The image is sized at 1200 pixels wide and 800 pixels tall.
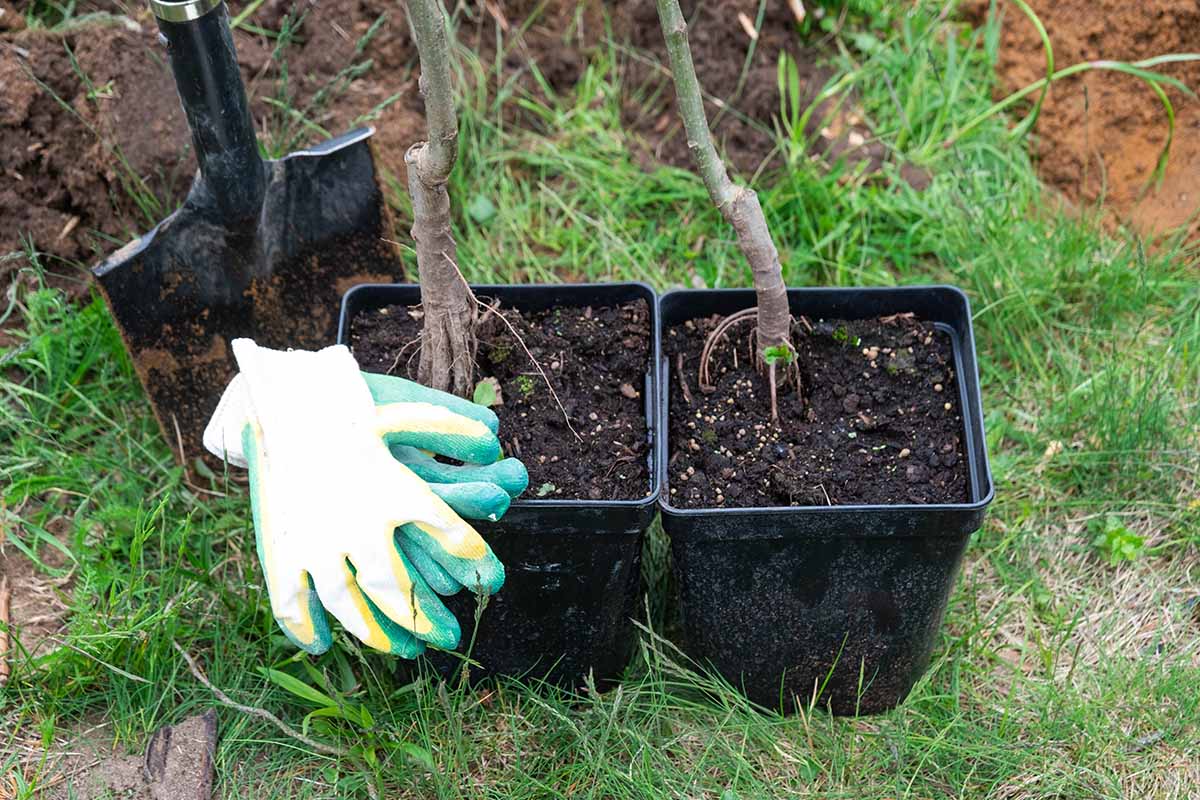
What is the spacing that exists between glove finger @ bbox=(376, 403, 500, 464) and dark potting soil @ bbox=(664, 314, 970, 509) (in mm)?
332

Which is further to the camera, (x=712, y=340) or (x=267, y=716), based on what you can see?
(x=712, y=340)

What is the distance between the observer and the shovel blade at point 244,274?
6.42 ft

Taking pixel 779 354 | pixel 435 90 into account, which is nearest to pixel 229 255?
pixel 435 90

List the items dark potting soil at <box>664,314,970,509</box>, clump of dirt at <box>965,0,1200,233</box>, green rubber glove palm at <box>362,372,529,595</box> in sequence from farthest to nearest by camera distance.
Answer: clump of dirt at <box>965,0,1200,233</box> → dark potting soil at <box>664,314,970,509</box> → green rubber glove palm at <box>362,372,529,595</box>

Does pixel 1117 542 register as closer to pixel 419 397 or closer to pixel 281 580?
pixel 419 397

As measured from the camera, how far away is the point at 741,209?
5.33 feet

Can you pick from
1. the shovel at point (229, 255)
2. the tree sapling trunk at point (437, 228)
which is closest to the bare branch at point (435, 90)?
the tree sapling trunk at point (437, 228)

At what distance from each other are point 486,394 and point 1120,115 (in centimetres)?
181

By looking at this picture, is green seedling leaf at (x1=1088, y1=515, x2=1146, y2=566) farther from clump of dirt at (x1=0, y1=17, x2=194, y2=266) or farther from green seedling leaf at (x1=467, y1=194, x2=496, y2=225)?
clump of dirt at (x1=0, y1=17, x2=194, y2=266)

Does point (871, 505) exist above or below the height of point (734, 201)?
below

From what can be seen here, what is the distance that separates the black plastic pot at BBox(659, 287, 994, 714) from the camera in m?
1.56

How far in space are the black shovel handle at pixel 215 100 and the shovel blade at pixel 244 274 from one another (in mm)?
41

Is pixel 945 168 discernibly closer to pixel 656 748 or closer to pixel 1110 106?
pixel 1110 106

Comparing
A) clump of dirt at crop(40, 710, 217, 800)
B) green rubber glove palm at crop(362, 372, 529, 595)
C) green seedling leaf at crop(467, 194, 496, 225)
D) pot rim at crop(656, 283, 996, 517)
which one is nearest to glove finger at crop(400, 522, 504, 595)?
green rubber glove palm at crop(362, 372, 529, 595)
